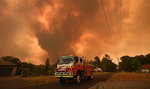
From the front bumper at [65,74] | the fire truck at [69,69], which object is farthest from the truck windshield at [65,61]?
the front bumper at [65,74]

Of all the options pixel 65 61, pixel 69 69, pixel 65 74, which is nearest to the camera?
pixel 69 69

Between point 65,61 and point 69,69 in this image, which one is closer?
point 69,69

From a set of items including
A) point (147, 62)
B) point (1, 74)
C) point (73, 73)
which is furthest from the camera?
Result: point (147, 62)

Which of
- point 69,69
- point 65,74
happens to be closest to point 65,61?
point 69,69

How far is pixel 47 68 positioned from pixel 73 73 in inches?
1289

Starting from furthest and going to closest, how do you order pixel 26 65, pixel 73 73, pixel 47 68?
Answer: pixel 26 65
pixel 47 68
pixel 73 73

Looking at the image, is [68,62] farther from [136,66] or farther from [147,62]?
[147,62]

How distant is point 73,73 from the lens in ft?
42.6

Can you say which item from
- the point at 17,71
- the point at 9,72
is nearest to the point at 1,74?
the point at 9,72

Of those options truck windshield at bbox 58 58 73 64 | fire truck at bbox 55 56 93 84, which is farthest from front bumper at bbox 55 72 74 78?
truck windshield at bbox 58 58 73 64

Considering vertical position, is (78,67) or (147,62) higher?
(147,62)

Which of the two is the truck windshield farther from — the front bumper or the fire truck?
the front bumper

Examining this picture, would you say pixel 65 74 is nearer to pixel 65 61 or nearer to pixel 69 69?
pixel 69 69

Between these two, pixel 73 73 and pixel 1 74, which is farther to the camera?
pixel 1 74
